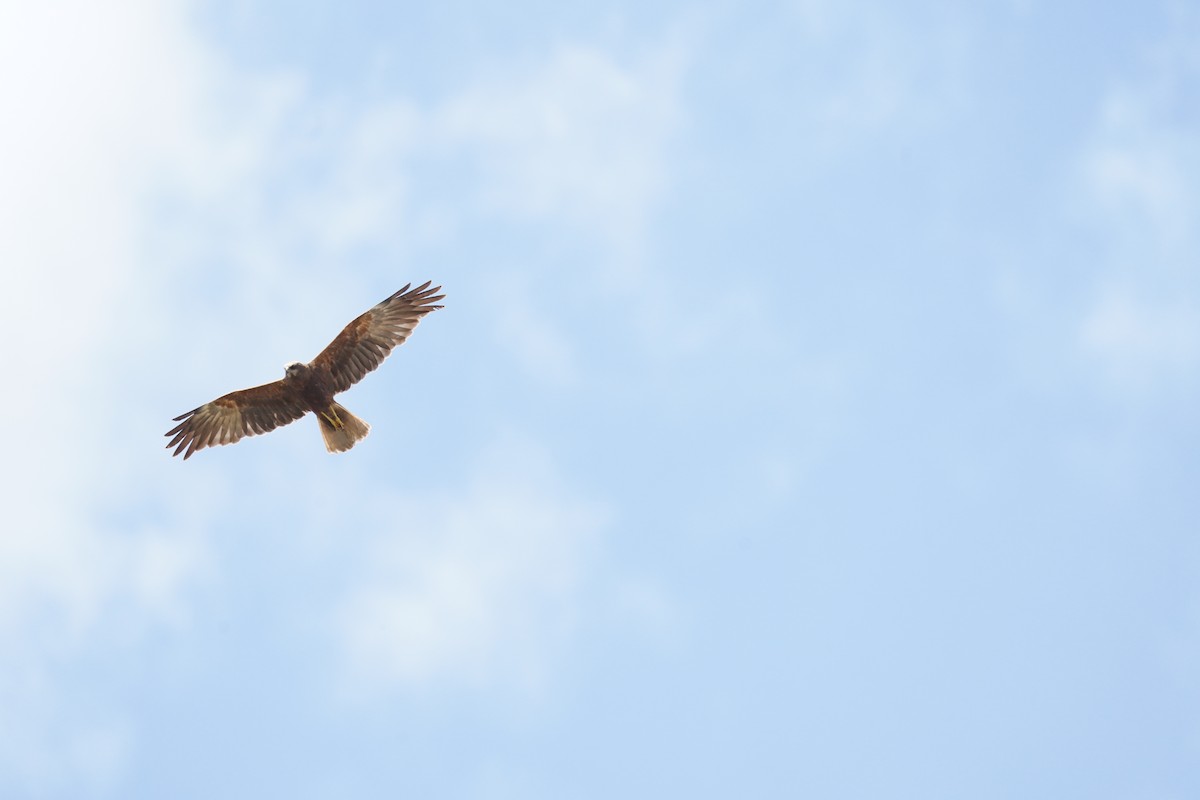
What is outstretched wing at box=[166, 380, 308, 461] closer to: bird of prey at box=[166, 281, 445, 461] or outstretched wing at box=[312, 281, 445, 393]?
bird of prey at box=[166, 281, 445, 461]

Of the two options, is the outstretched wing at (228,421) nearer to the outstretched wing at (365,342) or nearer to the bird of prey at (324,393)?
the bird of prey at (324,393)

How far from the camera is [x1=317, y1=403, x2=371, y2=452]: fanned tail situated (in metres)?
13.6

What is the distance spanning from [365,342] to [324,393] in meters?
0.86

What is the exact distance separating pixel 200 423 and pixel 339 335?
235 cm

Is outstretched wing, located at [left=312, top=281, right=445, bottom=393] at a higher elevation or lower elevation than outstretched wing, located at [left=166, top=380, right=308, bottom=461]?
higher

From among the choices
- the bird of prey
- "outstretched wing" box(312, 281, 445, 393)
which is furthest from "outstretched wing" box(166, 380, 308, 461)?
"outstretched wing" box(312, 281, 445, 393)

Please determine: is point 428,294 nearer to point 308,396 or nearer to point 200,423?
point 308,396

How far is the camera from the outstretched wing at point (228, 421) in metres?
13.9

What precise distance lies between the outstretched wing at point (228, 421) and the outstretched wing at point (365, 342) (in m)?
0.69

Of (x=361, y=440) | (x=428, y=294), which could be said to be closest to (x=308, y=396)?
(x=361, y=440)

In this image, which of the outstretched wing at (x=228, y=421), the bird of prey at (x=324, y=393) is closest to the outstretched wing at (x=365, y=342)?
the bird of prey at (x=324, y=393)

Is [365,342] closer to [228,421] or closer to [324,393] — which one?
[324,393]

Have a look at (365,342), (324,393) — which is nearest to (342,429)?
(324,393)

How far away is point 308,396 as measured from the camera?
13.6 meters
